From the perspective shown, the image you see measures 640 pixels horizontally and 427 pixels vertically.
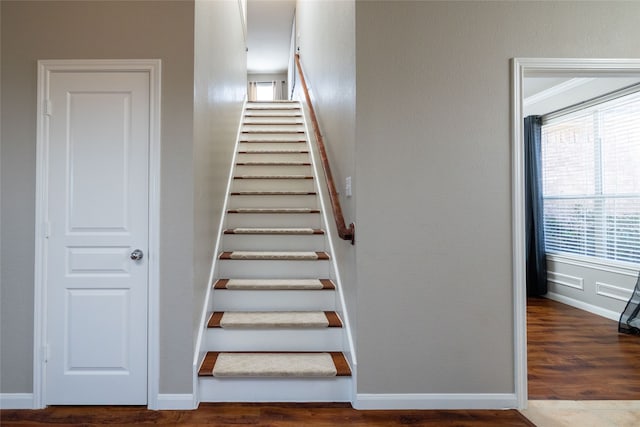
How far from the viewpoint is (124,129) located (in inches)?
86.2

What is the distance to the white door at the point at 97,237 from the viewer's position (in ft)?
7.16

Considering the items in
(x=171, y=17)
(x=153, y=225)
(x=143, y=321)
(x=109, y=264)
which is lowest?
(x=143, y=321)

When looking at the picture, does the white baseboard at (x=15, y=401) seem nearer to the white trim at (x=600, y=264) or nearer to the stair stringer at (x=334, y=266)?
the stair stringer at (x=334, y=266)

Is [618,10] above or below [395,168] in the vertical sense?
above

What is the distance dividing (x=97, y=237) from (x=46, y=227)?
11.6 inches

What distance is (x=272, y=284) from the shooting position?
8.98ft

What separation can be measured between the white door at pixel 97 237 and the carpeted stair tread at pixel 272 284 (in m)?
0.67

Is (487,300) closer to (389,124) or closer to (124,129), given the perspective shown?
(389,124)

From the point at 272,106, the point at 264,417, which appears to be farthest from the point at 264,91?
the point at 264,417

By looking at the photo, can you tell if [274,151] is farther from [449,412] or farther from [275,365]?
[449,412]

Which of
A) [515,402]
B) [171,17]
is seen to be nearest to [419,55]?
[171,17]

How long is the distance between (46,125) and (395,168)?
2.04 meters

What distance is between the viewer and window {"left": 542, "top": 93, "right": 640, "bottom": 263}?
394cm

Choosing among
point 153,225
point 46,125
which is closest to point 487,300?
point 153,225
